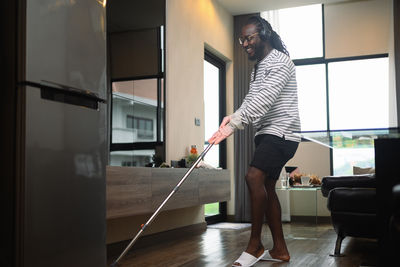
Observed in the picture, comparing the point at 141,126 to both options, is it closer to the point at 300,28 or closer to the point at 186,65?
the point at 186,65

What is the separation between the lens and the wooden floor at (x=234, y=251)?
303cm

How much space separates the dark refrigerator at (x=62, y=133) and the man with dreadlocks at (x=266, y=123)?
935 mm

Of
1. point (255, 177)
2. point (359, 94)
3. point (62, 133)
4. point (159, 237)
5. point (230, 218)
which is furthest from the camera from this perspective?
point (359, 94)

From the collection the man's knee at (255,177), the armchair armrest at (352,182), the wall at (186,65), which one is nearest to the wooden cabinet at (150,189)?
the wall at (186,65)

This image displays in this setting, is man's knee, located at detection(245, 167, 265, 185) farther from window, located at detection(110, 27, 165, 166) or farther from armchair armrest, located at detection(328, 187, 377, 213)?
window, located at detection(110, 27, 165, 166)

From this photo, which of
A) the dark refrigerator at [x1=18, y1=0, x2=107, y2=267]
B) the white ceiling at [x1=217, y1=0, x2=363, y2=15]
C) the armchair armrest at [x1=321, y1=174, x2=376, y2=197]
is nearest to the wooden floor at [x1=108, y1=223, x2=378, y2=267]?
the armchair armrest at [x1=321, y1=174, x2=376, y2=197]

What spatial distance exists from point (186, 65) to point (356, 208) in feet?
8.72

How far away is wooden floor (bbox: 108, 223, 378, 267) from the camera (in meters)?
3.03

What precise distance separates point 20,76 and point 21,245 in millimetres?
573

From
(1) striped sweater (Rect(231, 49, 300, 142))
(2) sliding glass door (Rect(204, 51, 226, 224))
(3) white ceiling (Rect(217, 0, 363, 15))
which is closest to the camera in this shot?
(1) striped sweater (Rect(231, 49, 300, 142))

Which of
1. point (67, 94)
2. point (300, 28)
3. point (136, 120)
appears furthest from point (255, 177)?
point (300, 28)

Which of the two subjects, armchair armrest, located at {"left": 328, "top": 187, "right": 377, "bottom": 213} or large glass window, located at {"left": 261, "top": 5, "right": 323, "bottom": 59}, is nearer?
armchair armrest, located at {"left": 328, "top": 187, "right": 377, "bottom": 213}

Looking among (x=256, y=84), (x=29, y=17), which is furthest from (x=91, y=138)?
(x=256, y=84)

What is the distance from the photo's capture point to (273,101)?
2850 mm
